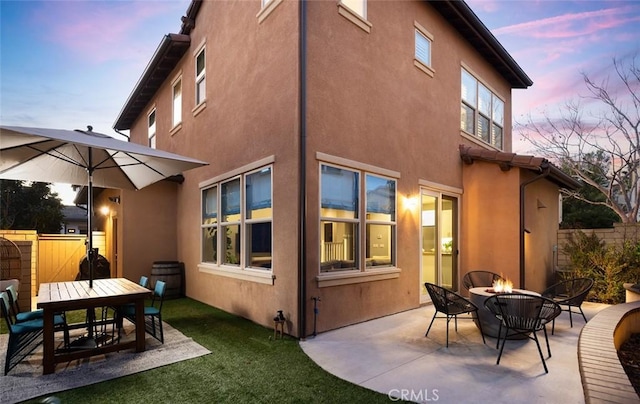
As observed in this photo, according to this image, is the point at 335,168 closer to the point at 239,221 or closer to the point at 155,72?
the point at 239,221

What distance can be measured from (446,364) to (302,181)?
118 inches

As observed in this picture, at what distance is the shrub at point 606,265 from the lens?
25.0 feet

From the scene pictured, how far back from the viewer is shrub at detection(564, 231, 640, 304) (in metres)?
7.62

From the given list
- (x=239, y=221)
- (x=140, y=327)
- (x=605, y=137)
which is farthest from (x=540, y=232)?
(x=140, y=327)

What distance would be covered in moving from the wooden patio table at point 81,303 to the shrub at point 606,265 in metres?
8.58

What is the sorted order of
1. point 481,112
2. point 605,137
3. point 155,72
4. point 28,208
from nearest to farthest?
point 481,112 < point 155,72 < point 605,137 < point 28,208

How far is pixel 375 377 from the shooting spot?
3.75 metres

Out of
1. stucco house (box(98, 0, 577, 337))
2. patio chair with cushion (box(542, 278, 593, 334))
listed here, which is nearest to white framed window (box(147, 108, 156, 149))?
stucco house (box(98, 0, 577, 337))

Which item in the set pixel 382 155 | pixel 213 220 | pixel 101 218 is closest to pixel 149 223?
pixel 213 220

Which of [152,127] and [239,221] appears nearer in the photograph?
[239,221]

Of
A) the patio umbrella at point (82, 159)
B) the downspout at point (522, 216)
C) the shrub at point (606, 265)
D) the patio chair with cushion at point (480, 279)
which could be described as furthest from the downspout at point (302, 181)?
the shrub at point (606, 265)

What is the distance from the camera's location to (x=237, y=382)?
3.65m

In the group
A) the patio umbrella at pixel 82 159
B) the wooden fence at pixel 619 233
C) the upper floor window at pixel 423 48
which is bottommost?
the wooden fence at pixel 619 233

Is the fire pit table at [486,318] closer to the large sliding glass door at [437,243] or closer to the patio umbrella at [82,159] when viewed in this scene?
the large sliding glass door at [437,243]
